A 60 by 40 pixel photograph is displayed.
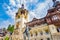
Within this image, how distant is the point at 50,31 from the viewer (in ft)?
41.5

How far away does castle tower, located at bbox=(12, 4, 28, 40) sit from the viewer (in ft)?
50.1

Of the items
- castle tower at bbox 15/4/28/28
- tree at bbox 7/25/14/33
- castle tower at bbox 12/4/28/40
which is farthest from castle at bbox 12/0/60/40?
tree at bbox 7/25/14/33

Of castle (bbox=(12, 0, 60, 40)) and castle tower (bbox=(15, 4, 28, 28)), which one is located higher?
castle tower (bbox=(15, 4, 28, 28))

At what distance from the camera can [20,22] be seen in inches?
635

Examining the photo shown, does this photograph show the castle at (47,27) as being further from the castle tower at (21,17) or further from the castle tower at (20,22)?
the castle tower at (21,17)

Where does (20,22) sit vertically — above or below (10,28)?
above

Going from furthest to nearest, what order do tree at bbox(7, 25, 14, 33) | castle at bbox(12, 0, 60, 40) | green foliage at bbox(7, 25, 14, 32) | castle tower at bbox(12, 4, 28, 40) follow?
1. green foliage at bbox(7, 25, 14, 32)
2. tree at bbox(7, 25, 14, 33)
3. castle tower at bbox(12, 4, 28, 40)
4. castle at bbox(12, 0, 60, 40)

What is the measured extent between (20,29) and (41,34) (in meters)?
3.13

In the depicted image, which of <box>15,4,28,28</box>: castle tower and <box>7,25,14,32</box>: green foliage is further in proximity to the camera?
<box>7,25,14,32</box>: green foliage

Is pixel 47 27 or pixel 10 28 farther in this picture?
pixel 10 28

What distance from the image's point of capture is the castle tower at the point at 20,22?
15.3 metres

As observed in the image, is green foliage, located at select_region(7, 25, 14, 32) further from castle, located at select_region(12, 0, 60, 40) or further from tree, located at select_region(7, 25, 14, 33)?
castle, located at select_region(12, 0, 60, 40)

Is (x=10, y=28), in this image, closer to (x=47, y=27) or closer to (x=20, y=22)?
(x=20, y=22)

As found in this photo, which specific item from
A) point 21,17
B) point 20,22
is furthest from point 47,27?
point 21,17
